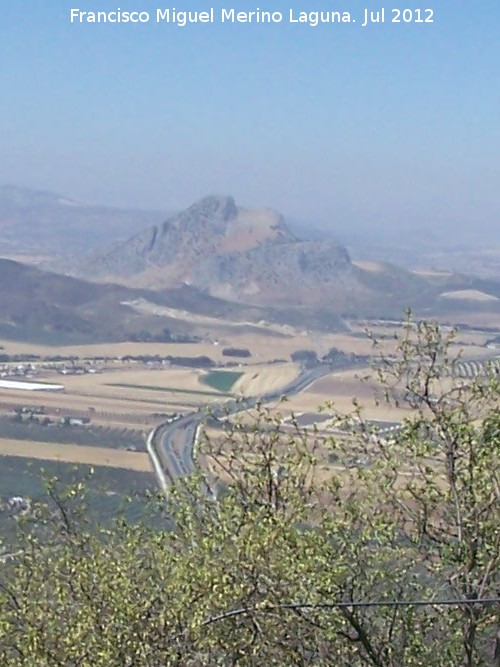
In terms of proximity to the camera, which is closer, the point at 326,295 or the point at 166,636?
the point at 166,636

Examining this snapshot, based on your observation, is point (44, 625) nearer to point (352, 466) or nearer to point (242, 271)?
point (352, 466)

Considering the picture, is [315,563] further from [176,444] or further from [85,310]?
[85,310]

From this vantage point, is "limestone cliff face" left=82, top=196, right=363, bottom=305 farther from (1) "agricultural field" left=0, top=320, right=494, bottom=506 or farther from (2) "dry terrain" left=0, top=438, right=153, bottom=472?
(2) "dry terrain" left=0, top=438, right=153, bottom=472

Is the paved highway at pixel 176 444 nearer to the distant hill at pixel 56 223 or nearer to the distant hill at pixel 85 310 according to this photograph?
the distant hill at pixel 85 310

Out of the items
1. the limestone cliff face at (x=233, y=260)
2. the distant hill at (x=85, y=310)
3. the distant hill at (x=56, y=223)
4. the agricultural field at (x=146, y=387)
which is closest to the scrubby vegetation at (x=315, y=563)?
the agricultural field at (x=146, y=387)

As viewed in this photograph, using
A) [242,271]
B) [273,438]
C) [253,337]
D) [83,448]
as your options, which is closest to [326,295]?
[242,271]

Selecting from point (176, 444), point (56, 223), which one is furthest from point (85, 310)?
point (56, 223)

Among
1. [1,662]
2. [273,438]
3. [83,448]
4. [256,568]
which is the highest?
[273,438]
